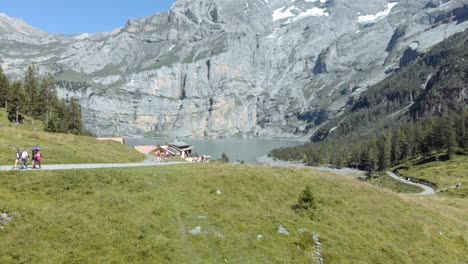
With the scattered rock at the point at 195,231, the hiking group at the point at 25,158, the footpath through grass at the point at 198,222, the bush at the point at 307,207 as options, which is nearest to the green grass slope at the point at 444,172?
the footpath through grass at the point at 198,222

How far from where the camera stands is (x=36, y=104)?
11712cm

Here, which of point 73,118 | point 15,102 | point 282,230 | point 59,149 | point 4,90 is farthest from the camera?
point 73,118

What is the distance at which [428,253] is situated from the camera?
24.0m

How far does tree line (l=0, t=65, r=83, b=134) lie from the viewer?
10212 cm

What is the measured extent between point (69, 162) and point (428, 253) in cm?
3186

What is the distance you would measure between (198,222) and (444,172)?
118 metres

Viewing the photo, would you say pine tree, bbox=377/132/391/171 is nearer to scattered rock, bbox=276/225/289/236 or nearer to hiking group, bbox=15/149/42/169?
scattered rock, bbox=276/225/289/236

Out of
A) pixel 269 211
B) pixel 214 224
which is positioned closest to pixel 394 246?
pixel 269 211

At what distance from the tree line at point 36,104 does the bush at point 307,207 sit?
82.7 meters

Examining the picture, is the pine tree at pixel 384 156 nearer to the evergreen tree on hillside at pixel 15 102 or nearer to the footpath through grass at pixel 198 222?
the footpath through grass at pixel 198 222

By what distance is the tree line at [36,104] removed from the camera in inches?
4021

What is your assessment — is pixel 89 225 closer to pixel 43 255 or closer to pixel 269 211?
pixel 43 255

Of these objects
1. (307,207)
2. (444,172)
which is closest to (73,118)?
(307,207)

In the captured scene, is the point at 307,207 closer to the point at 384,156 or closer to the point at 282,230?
the point at 282,230
